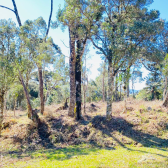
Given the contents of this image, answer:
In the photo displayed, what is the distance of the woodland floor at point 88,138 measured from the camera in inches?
255

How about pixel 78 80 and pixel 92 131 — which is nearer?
pixel 92 131

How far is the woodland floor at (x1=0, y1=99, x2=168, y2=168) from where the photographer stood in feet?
21.2

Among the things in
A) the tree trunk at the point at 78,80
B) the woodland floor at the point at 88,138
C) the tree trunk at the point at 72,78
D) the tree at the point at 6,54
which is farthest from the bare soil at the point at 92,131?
the tree at the point at 6,54

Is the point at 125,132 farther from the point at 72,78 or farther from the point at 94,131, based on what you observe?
the point at 72,78

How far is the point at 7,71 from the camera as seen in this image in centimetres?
995

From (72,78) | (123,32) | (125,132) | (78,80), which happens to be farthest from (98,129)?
(123,32)

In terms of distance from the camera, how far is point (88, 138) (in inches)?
365

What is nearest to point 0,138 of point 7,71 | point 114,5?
point 7,71

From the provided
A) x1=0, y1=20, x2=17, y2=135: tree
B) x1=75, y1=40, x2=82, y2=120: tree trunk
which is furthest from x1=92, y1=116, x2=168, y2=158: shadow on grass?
x1=0, y1=20, x2=17, y2=135: tree

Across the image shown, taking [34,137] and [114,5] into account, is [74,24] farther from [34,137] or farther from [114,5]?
[34,137]

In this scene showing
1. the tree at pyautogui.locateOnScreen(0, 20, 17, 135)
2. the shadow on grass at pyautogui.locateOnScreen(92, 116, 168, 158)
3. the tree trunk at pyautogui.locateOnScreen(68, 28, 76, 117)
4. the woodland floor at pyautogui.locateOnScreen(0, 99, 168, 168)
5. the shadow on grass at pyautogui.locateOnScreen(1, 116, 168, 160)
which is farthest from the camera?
the tree trunk at pyautogui.locateOnScreen(68, 28, 76, 117)

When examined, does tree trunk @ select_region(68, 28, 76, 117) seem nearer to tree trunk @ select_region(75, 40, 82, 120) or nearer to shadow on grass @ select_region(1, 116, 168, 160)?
tree trunk @ select_region(75, 40, 82, 120)

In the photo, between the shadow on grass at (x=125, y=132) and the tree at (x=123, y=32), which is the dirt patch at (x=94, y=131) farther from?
the tree at (x=123, y=32)

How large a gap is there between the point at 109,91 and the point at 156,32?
4.68 m
